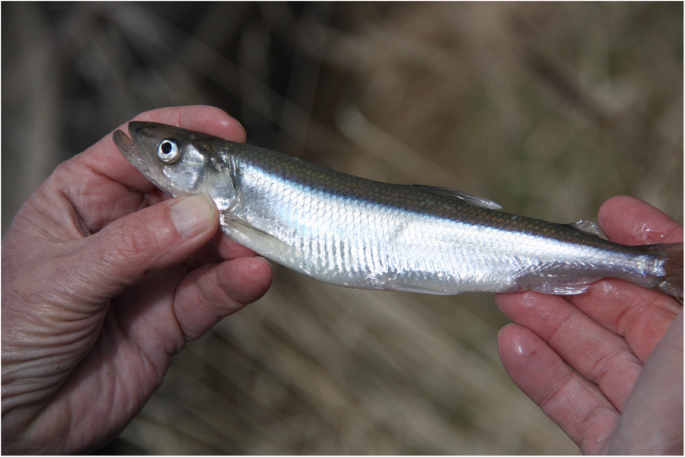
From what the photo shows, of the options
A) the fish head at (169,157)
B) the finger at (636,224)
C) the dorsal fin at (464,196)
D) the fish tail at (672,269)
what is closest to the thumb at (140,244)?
the fish head at (169,157)

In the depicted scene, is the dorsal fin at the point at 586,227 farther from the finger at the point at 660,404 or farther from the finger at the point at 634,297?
the finger at the point at 660,404

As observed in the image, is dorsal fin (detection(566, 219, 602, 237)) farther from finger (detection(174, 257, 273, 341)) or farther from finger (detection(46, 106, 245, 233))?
finger (detection(46, 106, 245, 233))

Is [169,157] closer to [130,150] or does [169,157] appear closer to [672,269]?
[130,150]

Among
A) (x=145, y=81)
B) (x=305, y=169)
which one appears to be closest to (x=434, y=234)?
(x=305, y=169)

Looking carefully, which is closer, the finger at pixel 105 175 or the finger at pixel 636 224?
the finger at pixel 636 224

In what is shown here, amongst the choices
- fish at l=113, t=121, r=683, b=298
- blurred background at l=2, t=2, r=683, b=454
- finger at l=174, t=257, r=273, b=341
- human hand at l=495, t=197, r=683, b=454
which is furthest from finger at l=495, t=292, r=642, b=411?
finger at l=174, t=257, r=273, b=341

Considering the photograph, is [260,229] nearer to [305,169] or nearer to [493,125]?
[305,169]

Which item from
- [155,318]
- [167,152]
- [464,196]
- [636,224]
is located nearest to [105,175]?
[167,152]

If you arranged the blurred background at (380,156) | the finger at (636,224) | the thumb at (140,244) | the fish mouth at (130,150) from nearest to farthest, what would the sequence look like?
the thumb at (140,244) < the fish mouth at (130,150) < the finger at (636,224) < the blurred background at (380,156)
